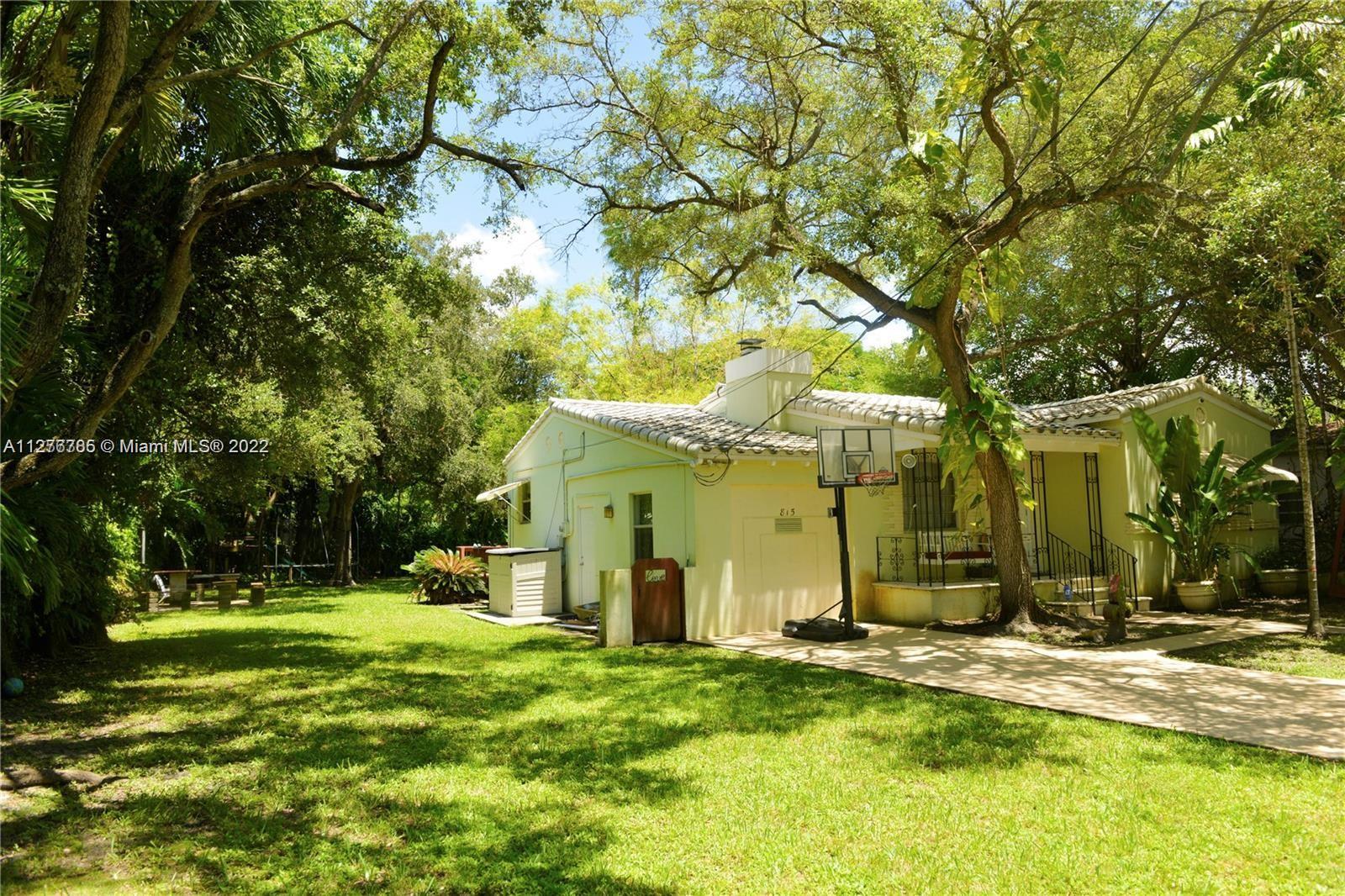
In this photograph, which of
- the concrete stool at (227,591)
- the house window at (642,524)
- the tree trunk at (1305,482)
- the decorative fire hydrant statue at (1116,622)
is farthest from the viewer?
the concrete stool at (227,591)

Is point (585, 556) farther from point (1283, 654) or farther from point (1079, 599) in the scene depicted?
point (1283, 654)

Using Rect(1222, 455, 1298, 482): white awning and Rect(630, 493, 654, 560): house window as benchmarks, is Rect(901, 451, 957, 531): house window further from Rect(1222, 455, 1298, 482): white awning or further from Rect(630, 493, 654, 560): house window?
Rect(1222, 455, 1298, 482): white awning

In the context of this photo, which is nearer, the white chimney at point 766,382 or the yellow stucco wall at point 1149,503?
the yellow stucco wall at point 1149,503

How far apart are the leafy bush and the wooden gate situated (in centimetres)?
852

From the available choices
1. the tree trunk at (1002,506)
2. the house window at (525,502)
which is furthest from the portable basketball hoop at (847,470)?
the house window at (525,502)

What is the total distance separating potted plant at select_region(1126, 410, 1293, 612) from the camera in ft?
45.3

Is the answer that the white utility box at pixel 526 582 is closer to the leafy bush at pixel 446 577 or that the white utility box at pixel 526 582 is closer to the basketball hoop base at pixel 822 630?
the leafy bush at pixel 446 577

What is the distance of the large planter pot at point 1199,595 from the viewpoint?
45.4ft

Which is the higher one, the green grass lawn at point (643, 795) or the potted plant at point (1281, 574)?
the potted plant at point (1281, 574)

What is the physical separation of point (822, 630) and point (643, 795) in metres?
7.15

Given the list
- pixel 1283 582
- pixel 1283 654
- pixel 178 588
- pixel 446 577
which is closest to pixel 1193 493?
pixel 1283 582

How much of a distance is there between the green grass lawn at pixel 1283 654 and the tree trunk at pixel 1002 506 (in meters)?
2.24

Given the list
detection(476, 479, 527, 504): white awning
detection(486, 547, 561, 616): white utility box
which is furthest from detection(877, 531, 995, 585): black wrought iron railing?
detection(476, 479, 527, 504): white awning

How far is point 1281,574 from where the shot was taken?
1520cm
